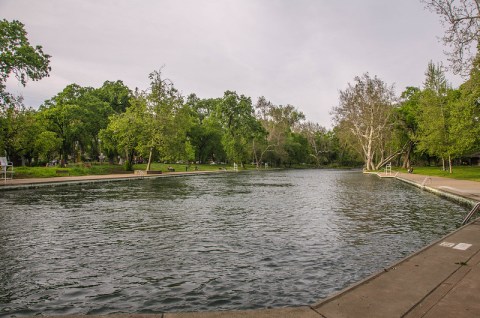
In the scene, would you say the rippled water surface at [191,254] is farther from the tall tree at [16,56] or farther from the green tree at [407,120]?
the green tree at [407,120]

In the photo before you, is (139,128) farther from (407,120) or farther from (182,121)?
(407,120)

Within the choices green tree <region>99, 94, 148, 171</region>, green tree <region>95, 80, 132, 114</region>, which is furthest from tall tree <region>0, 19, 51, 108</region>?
green tree <region>95, 80, 132, 114</region>

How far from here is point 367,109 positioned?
199 feet

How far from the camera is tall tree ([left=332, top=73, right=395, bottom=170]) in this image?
5953cm

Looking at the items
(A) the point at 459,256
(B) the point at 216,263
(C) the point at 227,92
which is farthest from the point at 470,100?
(C) the point at 227,92

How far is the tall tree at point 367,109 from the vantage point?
59531 mm

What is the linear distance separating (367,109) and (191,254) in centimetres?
5926

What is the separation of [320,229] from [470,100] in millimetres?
28438

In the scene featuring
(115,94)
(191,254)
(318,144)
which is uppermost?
(115,94)

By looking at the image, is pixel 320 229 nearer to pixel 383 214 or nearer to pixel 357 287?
pixel 383 214

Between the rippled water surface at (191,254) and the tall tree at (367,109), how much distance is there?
4957 cm

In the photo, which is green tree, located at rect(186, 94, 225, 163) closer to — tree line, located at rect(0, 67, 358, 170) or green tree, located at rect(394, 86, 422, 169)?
tree line, located at rect(0, 67, 358, 170)

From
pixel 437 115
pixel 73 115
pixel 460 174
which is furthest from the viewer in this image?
pixel 73 115

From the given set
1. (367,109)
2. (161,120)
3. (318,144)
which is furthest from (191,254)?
(318,144)
